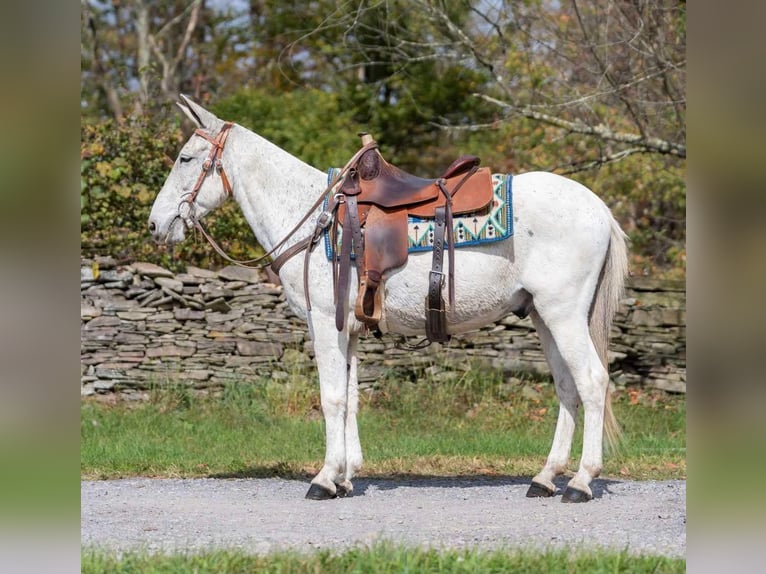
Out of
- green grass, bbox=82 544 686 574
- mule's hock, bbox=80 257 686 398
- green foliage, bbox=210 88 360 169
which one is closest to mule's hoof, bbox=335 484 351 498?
green grass, bbox=82 544 686 574

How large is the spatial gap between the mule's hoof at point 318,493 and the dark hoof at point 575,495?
1.45 metres

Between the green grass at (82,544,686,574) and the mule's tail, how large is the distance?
1.80m

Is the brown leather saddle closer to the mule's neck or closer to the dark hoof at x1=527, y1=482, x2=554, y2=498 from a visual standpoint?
the mule's neck

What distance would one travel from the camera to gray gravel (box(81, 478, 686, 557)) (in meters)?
4.78

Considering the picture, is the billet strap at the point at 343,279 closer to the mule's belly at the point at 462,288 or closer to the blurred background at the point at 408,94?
the mule's belly at the point at 462,288

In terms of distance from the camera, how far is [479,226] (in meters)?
5.75

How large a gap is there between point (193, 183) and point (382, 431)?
3635 millimetres

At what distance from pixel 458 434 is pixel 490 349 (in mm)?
1796

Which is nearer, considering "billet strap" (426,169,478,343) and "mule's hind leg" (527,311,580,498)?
"billet strap" (426,169,478,343)

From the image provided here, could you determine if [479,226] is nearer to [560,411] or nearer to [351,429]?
[560,411]

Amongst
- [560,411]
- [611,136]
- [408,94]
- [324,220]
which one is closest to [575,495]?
[560,411]
